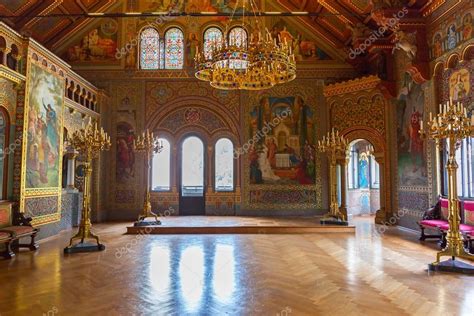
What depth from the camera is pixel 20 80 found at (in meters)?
8.78

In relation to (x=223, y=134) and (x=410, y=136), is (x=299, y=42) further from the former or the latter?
(x=410, y=136)

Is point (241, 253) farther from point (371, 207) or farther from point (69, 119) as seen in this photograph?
point (371, 207)

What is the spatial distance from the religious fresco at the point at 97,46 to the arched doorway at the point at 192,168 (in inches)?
189

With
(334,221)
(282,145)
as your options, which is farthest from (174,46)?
(334,221)

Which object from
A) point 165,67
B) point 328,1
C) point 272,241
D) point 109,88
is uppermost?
point 328,1

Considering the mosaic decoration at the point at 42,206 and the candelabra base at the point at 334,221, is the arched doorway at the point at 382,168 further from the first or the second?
the mosaic decoration at the point at 42,206

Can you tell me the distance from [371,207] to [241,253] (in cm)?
1089

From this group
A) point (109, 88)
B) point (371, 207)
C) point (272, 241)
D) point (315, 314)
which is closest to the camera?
point (315, 314)

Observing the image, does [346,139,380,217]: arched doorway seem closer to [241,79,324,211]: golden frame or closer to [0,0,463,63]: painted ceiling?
[241,79,324,211]: golden frame

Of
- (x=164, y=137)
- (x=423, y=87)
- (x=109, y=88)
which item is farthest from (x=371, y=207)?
(x=109, y=88)

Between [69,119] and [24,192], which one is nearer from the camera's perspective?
[24,192]

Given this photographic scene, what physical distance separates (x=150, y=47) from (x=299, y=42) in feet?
20.9

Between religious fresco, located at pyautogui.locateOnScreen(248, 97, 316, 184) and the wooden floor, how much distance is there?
581 centimetres

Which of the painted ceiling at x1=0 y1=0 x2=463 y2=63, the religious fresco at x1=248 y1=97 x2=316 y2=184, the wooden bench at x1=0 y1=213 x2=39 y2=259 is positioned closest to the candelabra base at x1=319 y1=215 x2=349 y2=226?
the religious fresco at x1=248 y1=97 x2=316 y2=184
